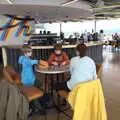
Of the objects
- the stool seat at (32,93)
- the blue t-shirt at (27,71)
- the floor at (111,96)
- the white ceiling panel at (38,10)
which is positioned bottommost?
the floor at (111,96)

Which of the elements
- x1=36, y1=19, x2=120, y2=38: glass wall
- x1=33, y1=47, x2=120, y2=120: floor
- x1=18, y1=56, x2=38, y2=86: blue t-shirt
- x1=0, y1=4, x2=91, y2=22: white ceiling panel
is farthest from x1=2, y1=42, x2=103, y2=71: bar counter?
x1=36, y1=19, x2=120, y2=38: glass wall

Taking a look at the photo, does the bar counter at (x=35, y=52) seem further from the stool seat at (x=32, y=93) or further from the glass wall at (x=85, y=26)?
the glass wall at (x=85, y=26)

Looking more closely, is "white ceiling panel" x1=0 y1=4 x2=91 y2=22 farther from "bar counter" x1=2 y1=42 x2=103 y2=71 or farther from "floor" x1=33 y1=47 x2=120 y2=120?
"floor" x1=33 y1=47 x2=120 y2=120

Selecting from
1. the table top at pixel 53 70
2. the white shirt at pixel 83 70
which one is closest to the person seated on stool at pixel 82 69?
the white shirt at pixel 83 70

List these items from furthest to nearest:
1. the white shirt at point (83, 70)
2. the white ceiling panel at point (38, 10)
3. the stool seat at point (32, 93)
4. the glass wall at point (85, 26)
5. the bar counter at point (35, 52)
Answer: the glass wall at point (85, 26) → the white ceiling panel at point (38, 10) → the bar counter at point (35, 52) → the stool seat at point (32, 93) → the white shirt at point (83, 70)

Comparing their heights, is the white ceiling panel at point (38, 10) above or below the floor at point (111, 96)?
above

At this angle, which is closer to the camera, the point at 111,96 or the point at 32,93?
the point at 32,93

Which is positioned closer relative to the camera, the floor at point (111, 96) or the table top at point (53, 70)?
the table top at point (53, 70)

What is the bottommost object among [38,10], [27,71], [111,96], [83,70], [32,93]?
[111,96]

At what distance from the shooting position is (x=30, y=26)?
1139 centimetres

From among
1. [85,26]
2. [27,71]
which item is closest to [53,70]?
[27,71]

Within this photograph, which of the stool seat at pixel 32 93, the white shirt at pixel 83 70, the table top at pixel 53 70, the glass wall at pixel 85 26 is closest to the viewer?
the white shirt at pixel 83 70

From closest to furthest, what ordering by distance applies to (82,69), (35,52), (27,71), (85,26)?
(82,69)
(27,71)
(35,52)
(85,26)

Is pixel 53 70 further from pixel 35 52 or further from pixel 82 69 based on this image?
pixel 35 52
